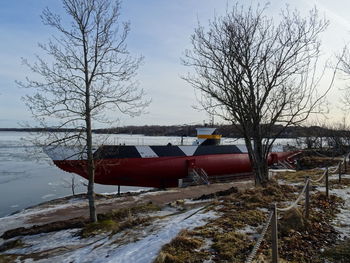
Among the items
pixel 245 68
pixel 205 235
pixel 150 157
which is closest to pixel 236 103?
pixel 245 68

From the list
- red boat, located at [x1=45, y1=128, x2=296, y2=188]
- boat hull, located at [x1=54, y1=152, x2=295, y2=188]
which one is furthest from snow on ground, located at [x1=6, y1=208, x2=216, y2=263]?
boat hull, located at [x1=54, y1=152, x2=295, y2=188]

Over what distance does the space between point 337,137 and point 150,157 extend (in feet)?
72.5

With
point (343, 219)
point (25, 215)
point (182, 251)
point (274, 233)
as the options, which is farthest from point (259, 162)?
point (25, 215)

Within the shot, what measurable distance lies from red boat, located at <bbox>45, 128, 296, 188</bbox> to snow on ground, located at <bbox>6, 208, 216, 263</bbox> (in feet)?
21.4

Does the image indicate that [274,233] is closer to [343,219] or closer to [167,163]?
[343,219]

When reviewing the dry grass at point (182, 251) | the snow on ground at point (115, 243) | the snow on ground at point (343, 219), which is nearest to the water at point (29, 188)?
the snow on ground at point (115, 243)

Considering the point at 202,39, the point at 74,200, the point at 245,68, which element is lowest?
the point at 74,200

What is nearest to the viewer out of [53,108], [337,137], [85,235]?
[85,235]

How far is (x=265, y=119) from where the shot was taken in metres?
10.6

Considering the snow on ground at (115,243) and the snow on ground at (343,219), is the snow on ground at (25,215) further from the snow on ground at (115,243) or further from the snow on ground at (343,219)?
the snow on ground at (343,219)

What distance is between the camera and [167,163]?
57.2ft

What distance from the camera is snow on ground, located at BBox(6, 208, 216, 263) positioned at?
4926 mm

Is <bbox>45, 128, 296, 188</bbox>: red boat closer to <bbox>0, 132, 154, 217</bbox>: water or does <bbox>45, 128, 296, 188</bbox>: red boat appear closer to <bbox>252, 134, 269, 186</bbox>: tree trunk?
<bbox>0, 132, 154, 217</bbox>: water

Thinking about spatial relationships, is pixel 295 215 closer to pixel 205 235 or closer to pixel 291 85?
pixel 205 235
